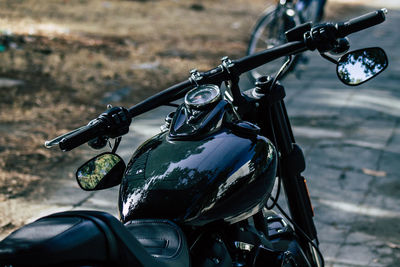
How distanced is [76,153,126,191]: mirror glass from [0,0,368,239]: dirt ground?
5.84ft

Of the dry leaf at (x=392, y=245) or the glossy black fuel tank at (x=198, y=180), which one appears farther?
the dry leaf at (x=392, y=245)

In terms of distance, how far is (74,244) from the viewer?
1242 mm

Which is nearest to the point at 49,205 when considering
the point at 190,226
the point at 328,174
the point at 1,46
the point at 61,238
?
the point at 328,174

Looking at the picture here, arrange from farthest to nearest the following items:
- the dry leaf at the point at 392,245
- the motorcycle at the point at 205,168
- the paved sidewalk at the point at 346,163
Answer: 1. the paved sidewalk at the point at 346,163
2. the dry leaf at the point at 392,245
3. the motorcycle at the point at 205,168

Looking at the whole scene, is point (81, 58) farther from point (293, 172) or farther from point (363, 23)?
point (363, 23)

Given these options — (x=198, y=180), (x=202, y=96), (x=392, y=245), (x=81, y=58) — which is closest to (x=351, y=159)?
(x=392, y=245)

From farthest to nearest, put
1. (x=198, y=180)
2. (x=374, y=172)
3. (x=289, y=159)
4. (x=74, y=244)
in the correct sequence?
(x=374, y=172), (x=289, y=159), (x=198, y=180), (x=74, y=244)

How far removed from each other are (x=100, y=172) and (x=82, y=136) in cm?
20

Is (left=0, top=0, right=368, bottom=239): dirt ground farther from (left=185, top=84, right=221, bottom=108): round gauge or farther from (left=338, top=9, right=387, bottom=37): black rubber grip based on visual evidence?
(left=338, top=9, right=387, bottom=37): black rubber grip

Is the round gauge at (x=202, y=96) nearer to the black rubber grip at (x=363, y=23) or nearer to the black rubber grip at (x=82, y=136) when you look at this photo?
the black rubber grip at (x=82, y=136)

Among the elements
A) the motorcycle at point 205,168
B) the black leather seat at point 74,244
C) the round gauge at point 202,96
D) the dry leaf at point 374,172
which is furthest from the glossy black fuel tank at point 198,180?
the dry leaf at point 374,172

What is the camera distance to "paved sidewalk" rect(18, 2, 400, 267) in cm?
348

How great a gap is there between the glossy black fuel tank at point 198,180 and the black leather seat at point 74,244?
0.26 m

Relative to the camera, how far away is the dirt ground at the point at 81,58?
4680 mm
